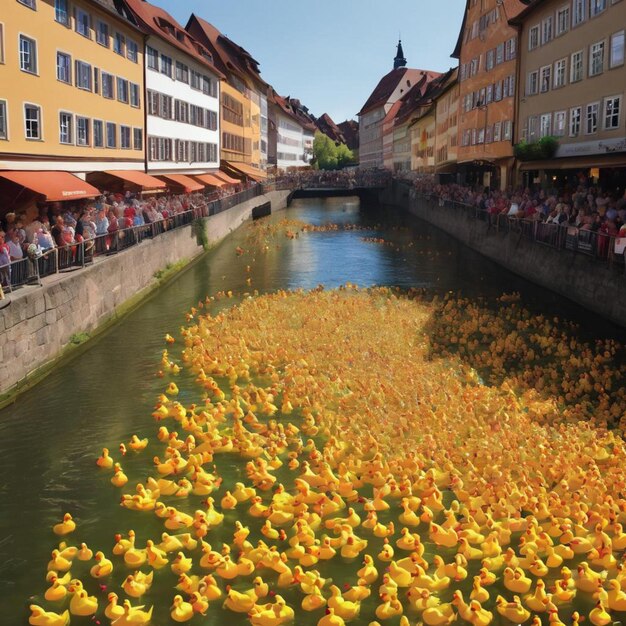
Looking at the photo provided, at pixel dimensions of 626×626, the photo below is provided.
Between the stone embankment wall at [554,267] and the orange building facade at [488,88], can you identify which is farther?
the orange building facade at [488,88]

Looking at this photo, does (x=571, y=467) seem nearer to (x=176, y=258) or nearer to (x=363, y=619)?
(x=363, y=619)

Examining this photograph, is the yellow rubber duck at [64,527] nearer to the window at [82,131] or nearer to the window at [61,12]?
the window at [61,12]

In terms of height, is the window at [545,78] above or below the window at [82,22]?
below

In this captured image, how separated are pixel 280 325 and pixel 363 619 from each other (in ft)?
43.9

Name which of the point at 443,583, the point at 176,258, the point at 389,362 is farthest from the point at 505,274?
the point at 443,583

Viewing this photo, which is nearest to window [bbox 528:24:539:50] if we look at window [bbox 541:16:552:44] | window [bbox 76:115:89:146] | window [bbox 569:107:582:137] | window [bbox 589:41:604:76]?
window [bbox 541:16:552:44]

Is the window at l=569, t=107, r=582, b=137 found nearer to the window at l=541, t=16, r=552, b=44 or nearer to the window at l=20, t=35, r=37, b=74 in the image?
the window at l=541, t=16, r=552, b=44

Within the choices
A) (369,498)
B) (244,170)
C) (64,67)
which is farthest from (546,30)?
(244,170)

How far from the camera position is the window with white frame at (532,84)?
4065 cm

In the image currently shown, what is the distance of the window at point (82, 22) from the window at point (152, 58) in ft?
33.7

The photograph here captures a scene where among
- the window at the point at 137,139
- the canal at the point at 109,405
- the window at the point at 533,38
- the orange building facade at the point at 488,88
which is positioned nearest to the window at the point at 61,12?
the canal at the point at 109,405

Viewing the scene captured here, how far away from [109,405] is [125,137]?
83.9ft

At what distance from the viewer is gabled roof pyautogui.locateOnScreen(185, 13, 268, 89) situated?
7112 cm

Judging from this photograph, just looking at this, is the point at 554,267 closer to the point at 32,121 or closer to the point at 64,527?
the point at 32,121
